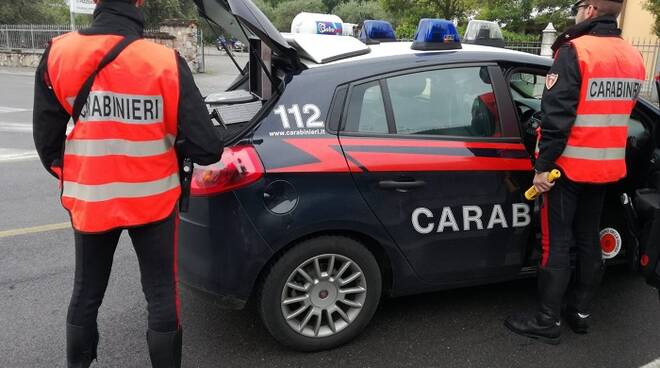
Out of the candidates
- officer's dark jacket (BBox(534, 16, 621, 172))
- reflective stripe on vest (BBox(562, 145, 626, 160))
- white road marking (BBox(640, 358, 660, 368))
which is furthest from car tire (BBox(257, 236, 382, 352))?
white road marking (BBox(640, 358, 660, 368))

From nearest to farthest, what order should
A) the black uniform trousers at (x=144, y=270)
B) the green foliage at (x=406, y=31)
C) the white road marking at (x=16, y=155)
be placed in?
1. the black uniform trousers at (x=144, y=270)
2. the white road marking at (x=16, y=155)
3. the green foliage at (x=406, y=31)

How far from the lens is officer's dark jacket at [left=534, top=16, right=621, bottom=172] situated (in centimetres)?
283

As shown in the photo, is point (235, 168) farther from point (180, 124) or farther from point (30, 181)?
point (30, 181)

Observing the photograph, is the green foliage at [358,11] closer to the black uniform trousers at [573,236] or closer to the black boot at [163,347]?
the black uniform trousers at [573,236]

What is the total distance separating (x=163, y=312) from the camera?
241 centimetres

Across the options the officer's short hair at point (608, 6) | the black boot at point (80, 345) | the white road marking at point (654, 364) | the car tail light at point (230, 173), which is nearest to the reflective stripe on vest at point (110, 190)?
the car tail light at point (230, 173)

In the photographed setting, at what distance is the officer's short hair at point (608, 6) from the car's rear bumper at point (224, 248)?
210 centimetres

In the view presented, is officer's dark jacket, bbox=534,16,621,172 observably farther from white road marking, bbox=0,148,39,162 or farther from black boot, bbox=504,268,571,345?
Result: white road marking, bbox=0,148,39,162

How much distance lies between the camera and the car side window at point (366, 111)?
113 inches

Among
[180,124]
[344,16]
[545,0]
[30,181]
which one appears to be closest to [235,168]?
[180,124]

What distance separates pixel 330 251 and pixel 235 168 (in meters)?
0.64

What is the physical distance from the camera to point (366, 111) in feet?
9.56

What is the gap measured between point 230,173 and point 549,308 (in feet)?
6.27

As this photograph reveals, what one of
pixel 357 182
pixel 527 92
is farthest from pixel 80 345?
pixel 527 92
